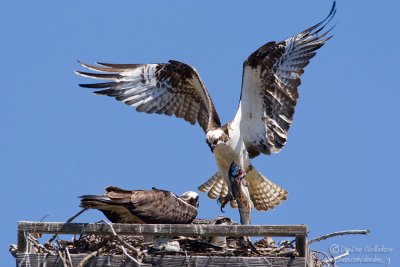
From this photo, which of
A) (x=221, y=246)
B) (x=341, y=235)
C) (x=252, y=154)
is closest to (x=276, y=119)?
(x=252, y=154)

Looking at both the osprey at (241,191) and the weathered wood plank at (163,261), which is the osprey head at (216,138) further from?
the weathered wood plank at (163,261)

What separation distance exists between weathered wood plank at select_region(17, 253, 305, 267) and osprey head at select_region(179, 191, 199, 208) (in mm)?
2424

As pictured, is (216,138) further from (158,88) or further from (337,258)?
(337,258)

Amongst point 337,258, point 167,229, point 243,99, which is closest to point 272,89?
point 243,99

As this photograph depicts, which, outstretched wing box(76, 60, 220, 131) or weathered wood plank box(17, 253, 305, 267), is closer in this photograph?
weathered wood plank box(17, 253, 305, 267)

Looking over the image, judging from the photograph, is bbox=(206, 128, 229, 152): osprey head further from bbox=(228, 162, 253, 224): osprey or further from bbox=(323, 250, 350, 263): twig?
bbox=(323, 250, 350, 263): twig

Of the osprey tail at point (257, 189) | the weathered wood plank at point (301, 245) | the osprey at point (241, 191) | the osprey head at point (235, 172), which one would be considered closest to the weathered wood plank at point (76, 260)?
the weathered wood plank at point (301, 245)

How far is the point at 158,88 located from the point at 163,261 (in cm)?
496

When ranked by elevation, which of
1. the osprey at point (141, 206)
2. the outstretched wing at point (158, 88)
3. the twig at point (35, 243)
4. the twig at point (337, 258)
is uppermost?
the outstretched wing at point (158, 88)

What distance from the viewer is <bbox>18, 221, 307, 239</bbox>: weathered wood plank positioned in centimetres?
→ 872

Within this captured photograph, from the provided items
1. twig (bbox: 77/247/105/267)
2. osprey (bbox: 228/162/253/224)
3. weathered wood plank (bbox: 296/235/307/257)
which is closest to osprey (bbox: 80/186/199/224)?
twig (bbox: 77/247/105/267)

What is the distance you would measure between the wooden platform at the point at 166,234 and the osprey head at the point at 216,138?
347 centimetres

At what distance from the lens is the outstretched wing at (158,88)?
13.2 m

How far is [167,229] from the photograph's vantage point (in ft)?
29.2
